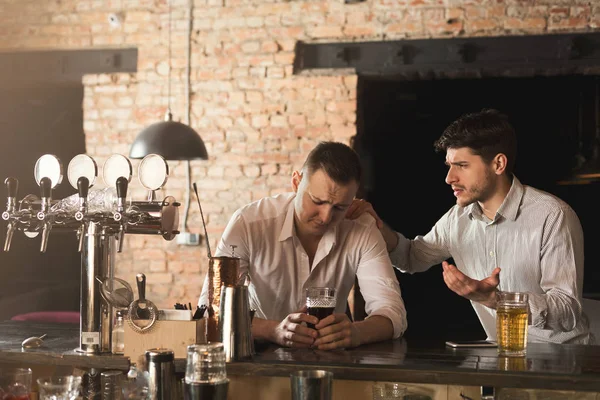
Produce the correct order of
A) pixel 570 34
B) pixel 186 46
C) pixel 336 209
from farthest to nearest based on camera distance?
1. pixel 186 46
2. pixel 570 34
3. pixel 336 209

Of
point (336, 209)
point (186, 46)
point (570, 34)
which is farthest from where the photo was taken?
point (186, 46)

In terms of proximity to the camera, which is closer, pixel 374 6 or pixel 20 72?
pixel 374 6

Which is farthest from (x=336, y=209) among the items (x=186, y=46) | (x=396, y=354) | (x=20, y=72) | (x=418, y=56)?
(x=20, y=72)

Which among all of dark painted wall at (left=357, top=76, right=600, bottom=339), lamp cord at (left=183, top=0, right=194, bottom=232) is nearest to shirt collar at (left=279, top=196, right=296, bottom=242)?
lamp cord at (left=183, top=0, right=194, bottom=232)

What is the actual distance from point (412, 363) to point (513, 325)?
0.36 metres

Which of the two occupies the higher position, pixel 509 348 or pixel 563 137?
pixel 563 137

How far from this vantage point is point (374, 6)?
563cm

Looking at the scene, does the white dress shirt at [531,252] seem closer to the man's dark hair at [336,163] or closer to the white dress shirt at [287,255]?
the white dress shirt at [287,255]

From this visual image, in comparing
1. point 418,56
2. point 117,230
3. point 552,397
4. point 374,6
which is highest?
point 374,6

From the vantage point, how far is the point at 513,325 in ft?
7.86

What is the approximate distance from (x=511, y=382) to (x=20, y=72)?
522 cm

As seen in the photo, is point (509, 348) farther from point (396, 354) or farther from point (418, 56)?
point (418, 56)

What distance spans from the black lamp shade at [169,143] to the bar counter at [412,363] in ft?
7.91

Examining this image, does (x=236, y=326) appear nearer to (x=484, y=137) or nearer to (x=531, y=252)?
(x=531, y=252)
